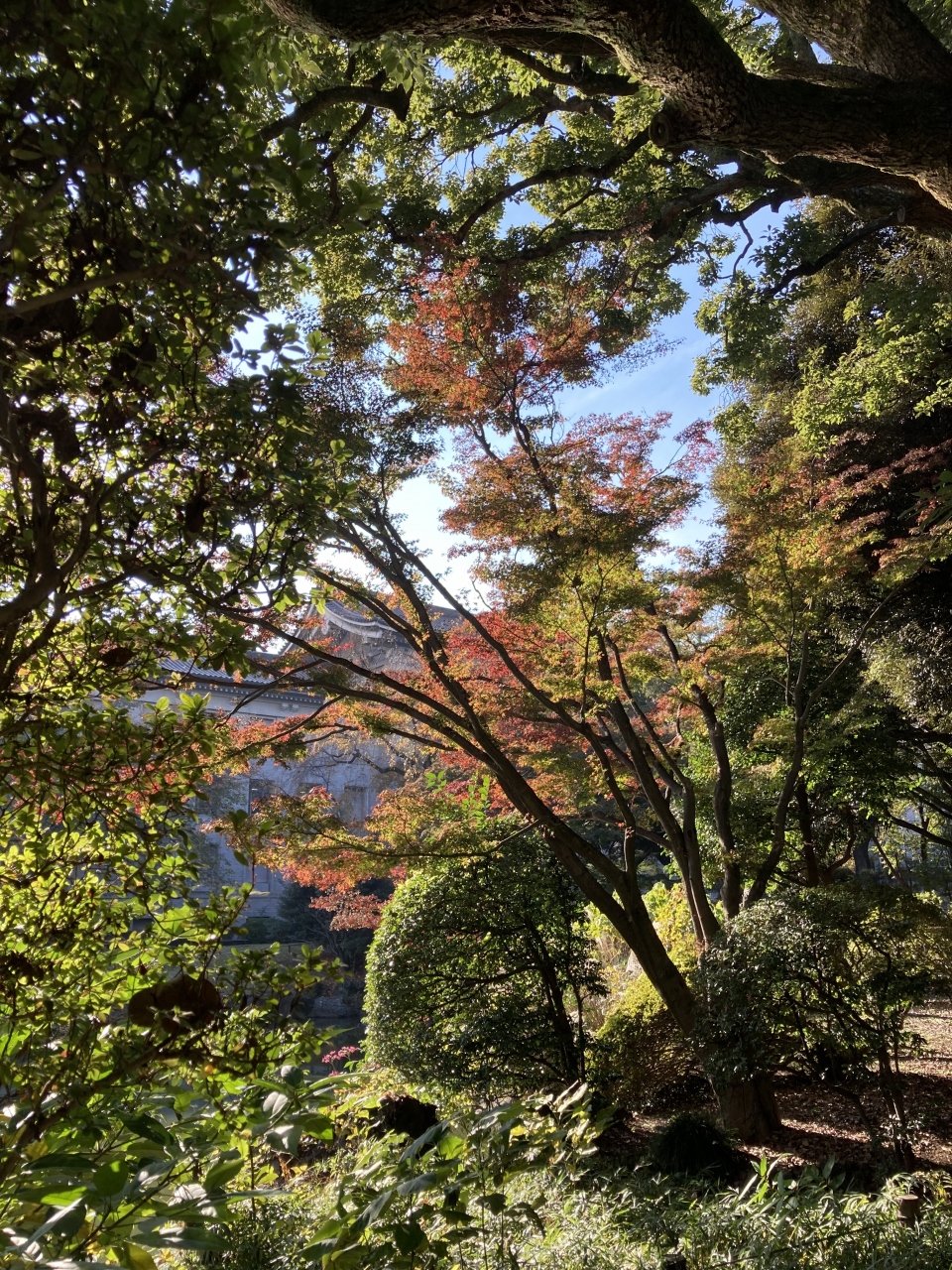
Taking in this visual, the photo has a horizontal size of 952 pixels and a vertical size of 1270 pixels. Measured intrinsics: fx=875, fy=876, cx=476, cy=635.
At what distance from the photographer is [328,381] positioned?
6117mm

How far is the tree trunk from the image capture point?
6.02m

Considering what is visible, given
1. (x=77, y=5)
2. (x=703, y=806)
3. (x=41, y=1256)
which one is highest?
(x=77, y=5)

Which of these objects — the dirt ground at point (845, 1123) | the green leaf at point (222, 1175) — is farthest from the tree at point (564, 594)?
the green leaf at point (222, 1175)

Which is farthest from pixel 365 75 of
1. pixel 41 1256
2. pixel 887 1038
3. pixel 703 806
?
pixel 703 806

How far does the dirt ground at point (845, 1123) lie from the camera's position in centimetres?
531

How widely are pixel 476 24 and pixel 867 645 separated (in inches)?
303

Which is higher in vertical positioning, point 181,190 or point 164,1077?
point 181,190

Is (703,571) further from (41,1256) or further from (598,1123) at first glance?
(41,1256)

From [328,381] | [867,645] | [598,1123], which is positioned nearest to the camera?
[598,1123]

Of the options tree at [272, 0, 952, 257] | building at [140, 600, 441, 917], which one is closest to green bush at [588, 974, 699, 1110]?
building at [140, 600, 441, 917]

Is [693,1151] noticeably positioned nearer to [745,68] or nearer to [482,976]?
[482,976]

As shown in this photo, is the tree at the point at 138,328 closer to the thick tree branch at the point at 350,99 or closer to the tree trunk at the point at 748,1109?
the thick tree branch at the point at 350,99

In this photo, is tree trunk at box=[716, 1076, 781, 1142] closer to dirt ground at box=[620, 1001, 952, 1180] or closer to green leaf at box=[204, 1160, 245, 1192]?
dirt ground at box=[620, 1001, 952, 1180]

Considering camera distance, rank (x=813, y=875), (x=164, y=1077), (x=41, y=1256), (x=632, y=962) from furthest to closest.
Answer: (x=632, y=962) → (x=813, y=875) → (x=164, y=1077) → (x=41, y=1256)
